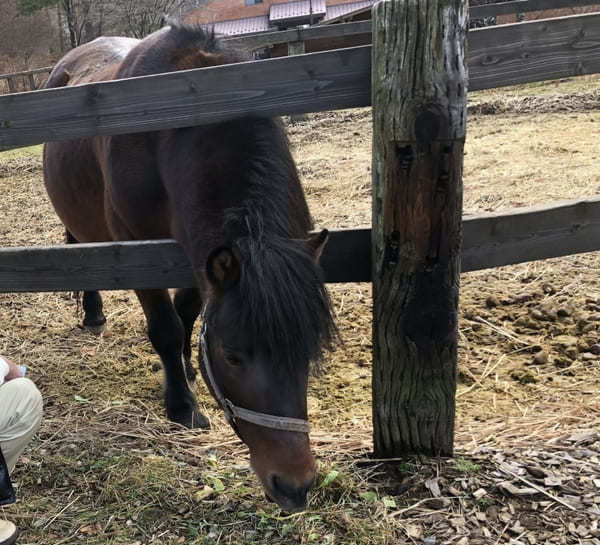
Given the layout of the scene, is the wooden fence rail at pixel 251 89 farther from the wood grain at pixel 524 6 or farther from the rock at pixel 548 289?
the wood grain at pixel 524 6

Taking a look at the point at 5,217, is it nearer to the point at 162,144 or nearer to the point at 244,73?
the point at 162,144

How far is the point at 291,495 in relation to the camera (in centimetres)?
193

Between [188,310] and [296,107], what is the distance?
2.07 metres

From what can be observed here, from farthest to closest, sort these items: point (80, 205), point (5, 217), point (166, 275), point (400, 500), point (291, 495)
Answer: point (5, 217)
point (80, 205)
point (166, 275)
point (400, 500)
point (291, 495)

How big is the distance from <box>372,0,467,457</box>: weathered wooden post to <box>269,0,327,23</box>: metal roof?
1167 inches

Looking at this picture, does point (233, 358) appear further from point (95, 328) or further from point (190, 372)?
point (95, 328)

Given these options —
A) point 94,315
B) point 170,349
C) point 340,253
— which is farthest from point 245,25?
point 340,253

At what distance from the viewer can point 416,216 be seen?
2133mm

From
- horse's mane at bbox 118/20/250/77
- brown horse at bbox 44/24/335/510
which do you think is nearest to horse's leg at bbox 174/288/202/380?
brown horse at bbox 44/24/335/510

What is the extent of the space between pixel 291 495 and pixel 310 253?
0.83m

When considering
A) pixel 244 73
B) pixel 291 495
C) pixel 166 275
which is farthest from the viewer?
pixel 166 275

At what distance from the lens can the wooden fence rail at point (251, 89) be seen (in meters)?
2.13

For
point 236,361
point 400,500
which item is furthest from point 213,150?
point 400,500

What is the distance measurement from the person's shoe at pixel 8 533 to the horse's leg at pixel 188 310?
1652 mm
